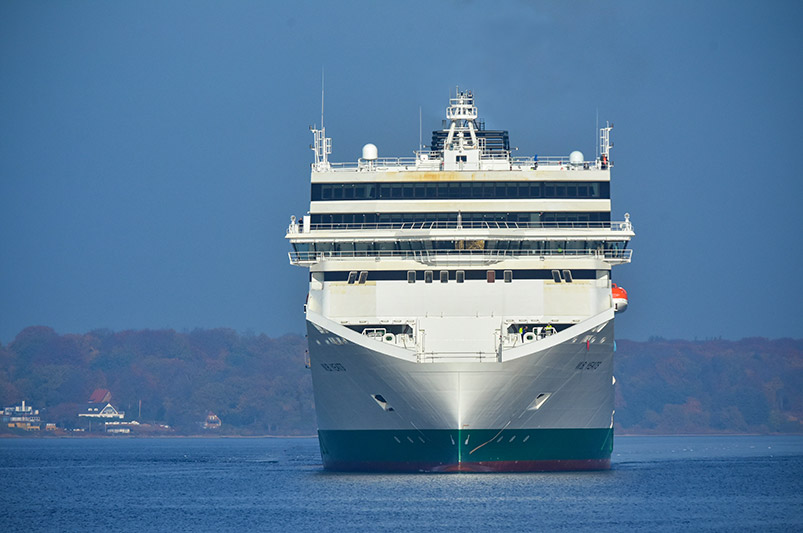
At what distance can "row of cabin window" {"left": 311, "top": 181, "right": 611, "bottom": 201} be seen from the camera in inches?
2569

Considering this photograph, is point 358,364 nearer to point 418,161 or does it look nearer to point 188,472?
point 418,161

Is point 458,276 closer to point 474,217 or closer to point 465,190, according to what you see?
point 474,217

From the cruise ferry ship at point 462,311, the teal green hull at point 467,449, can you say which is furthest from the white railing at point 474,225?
the teal green hull at point 467,449

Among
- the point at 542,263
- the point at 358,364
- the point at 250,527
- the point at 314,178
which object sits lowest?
the point at 250,527

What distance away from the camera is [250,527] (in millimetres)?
51281

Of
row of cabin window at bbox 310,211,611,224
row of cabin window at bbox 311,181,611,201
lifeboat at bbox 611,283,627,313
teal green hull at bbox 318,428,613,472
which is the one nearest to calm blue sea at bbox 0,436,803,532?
teal green hull at bbox 318,428,613,472

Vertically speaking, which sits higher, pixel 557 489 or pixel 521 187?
pixel 521 187

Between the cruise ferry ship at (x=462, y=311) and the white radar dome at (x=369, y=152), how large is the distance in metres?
0.10

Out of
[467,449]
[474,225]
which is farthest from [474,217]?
[467,449]

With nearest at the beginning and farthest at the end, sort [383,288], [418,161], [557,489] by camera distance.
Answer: [557,489] < [383,288] < [418,161]

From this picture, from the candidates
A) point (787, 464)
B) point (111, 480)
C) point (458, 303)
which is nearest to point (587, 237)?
point (458, 303)

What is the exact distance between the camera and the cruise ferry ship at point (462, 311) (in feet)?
194

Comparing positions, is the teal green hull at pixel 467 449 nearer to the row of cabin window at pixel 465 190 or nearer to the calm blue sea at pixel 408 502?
the calm blue sea at pixel 408 502

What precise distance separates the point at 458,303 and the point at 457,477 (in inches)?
277
